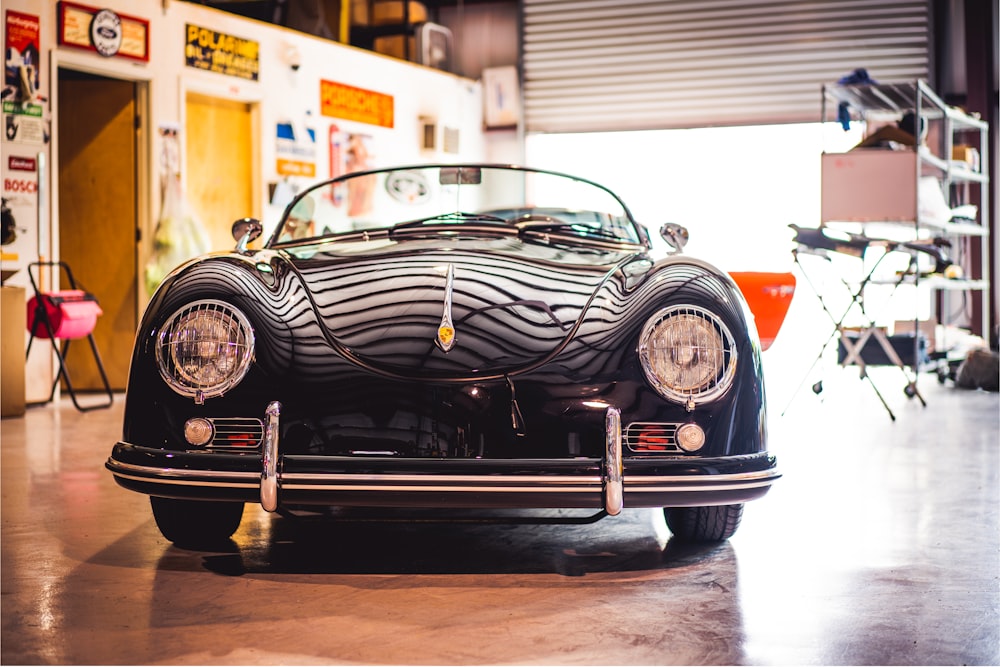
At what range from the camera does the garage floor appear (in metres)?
2.01

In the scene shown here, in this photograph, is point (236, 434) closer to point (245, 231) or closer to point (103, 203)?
point (245, 231)

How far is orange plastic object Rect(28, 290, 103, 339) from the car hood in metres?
3.83

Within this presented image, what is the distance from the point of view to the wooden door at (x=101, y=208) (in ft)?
25.4

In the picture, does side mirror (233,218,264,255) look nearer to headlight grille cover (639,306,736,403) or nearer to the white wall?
headlight grille cover (639,306,736,403)

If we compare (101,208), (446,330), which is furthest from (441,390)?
(101,208)

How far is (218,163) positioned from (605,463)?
697cm

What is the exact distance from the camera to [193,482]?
2.36 metres

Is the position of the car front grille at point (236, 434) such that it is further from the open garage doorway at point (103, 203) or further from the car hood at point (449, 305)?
the open garage doorway at point (103, 203)

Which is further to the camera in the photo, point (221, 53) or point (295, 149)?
point (295, 149)

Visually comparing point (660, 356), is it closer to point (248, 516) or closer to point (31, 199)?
point (248, 516)

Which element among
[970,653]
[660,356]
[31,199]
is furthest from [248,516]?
[31,199]

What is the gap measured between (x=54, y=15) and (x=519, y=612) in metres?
6.06

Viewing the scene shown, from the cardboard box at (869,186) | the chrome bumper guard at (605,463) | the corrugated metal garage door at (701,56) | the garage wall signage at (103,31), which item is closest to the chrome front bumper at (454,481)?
the chrome bumper guard at (605,463)

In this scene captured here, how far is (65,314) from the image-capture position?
6.17 m
